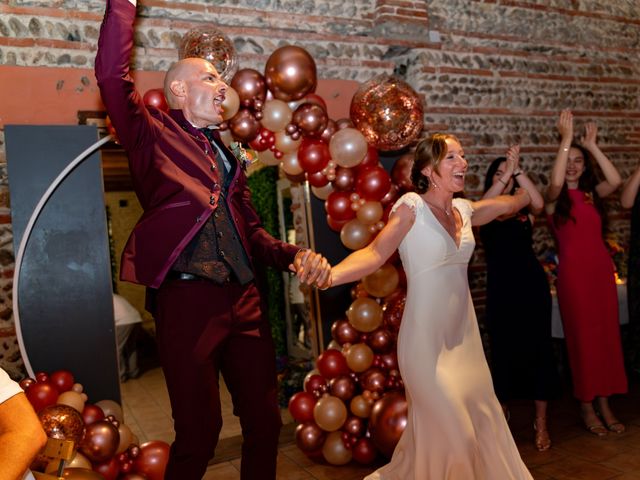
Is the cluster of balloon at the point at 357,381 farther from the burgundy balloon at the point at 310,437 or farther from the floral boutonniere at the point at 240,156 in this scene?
the floral boutonniere at the point at 240,156

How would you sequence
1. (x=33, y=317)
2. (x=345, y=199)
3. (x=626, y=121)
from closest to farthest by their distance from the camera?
1. (x=33, y=317)
2. (x=345, y=199)
3. (x=626, y=121)

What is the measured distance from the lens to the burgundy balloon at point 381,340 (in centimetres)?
381

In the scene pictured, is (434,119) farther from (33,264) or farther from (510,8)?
(33,264)

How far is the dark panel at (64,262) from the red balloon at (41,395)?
0.51m

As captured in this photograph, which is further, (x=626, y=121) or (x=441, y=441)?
(x=626, y=121)

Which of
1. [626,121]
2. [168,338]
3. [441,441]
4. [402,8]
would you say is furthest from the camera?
[626,121]

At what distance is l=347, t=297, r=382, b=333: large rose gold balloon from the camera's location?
379cm

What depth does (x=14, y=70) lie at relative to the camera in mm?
3777

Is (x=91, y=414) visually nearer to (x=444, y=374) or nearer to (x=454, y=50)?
(x=444, y=374)

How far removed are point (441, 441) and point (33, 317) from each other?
2414 mm

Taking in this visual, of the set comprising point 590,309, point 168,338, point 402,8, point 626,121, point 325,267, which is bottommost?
point 590,309

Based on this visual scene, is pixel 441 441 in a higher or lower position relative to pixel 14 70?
lower

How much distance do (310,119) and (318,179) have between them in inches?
14.9

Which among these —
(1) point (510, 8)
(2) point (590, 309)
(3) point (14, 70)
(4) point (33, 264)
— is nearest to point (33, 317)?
(4) point (33, 264)
